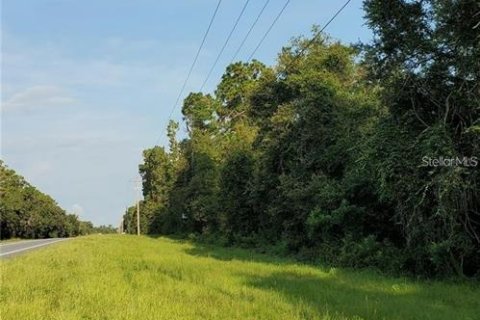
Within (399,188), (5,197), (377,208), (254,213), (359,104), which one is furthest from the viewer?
(5,197)

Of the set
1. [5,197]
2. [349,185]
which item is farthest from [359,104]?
[5,197]

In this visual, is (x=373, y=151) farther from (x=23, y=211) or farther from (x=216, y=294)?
(x=23, y=211)

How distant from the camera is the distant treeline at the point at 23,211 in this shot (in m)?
88.7

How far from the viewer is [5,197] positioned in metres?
90.1

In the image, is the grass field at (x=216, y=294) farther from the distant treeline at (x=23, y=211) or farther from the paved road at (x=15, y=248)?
the distant treeline at (x=23, y=211)

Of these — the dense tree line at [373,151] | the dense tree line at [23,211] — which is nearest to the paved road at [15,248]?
the dense tree line at [373,151]

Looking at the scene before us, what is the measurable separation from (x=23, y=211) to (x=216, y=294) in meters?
88.9

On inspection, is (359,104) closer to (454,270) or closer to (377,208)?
(377,208)

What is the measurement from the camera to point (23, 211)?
9362cm

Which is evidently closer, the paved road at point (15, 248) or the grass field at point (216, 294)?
the grass field at point (216, 294)

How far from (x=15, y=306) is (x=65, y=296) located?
146 centimetres

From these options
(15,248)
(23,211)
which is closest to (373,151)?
(15,248)

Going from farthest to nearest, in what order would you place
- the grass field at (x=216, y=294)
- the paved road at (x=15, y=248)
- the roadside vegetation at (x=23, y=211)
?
the roadside vegetation at (x=23, y=211) → the paved road at (x=15, y=248) → the grass field at (x=216, y=294)

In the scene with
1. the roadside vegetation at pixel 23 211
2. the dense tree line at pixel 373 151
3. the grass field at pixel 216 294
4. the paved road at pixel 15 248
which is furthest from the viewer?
the roadside vegetation at pixel 23 211
